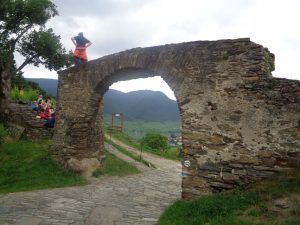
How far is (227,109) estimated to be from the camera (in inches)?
291

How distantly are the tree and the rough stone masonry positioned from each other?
7678mm

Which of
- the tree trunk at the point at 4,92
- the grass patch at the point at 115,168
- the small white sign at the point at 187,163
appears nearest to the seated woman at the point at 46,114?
the tree trunk at the point at 4,92

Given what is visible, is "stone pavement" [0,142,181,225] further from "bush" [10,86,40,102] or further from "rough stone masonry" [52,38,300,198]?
"bush" [10,86,40,102]

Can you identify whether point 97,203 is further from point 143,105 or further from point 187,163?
point 143,105

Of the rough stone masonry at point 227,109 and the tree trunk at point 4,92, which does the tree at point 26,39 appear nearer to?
the tree trunk at point 4,92

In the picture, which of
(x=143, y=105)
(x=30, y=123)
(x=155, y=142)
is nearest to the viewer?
(x=30, y=123)

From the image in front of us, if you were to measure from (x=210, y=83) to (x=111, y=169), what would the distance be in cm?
506

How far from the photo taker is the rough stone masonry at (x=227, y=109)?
6.81 meters

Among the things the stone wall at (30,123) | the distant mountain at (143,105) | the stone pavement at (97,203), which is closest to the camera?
the stone pavement at (97,203)

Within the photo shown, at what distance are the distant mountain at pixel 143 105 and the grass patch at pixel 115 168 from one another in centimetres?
5940

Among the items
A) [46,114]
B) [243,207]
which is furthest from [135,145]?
[243,207]

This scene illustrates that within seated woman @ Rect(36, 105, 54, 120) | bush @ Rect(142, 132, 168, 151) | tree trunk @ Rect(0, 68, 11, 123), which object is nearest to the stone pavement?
seated woman @ Rect(36, 105, 54, 120)

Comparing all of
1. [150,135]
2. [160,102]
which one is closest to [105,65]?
[150,135]

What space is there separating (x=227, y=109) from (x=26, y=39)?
11.0m
